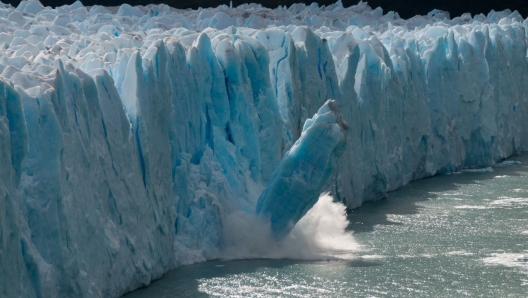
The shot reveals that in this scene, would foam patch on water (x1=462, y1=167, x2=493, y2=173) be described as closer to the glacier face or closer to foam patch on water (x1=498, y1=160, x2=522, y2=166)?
Answer: the glacier face

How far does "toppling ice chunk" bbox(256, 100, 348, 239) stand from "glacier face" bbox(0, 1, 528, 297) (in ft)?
0.18

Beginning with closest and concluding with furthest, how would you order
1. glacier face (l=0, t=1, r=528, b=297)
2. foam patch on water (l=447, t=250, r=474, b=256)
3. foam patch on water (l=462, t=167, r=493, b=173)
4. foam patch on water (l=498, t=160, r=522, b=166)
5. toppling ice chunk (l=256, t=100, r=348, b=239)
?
glacier face (l=0, t=1, r=528, b=297) < toppling ice chunk (l=256, t=100, r=348, b=239) < foam patch on water (l=447, t=250, r=474, b=256) < foam patch on water (l=462, t=167, r=493, b=173) < foam patch on water (l=498, t=160, r=522, b=166)

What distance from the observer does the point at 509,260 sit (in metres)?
7.79

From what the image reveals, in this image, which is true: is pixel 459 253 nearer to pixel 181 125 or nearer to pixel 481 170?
pixel 181 125

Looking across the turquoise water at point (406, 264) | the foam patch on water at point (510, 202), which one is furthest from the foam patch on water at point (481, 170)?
the turquoise water at point (406, 264)

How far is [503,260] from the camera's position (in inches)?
306

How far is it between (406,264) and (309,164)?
106 centimetres

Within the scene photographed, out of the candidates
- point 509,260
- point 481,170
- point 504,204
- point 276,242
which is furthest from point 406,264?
point 481,170

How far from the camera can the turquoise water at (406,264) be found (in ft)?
22.2

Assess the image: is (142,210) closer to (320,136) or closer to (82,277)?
(82,277)

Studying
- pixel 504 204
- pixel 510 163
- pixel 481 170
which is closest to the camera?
pixel 504 204

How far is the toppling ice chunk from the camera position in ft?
25.0

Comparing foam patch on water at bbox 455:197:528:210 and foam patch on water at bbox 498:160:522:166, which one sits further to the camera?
foam patch on water at bbox 498:160:522:166

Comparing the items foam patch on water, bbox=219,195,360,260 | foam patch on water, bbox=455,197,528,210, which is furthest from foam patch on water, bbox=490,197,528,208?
foam patch on water, bbox=219,195,360,260
